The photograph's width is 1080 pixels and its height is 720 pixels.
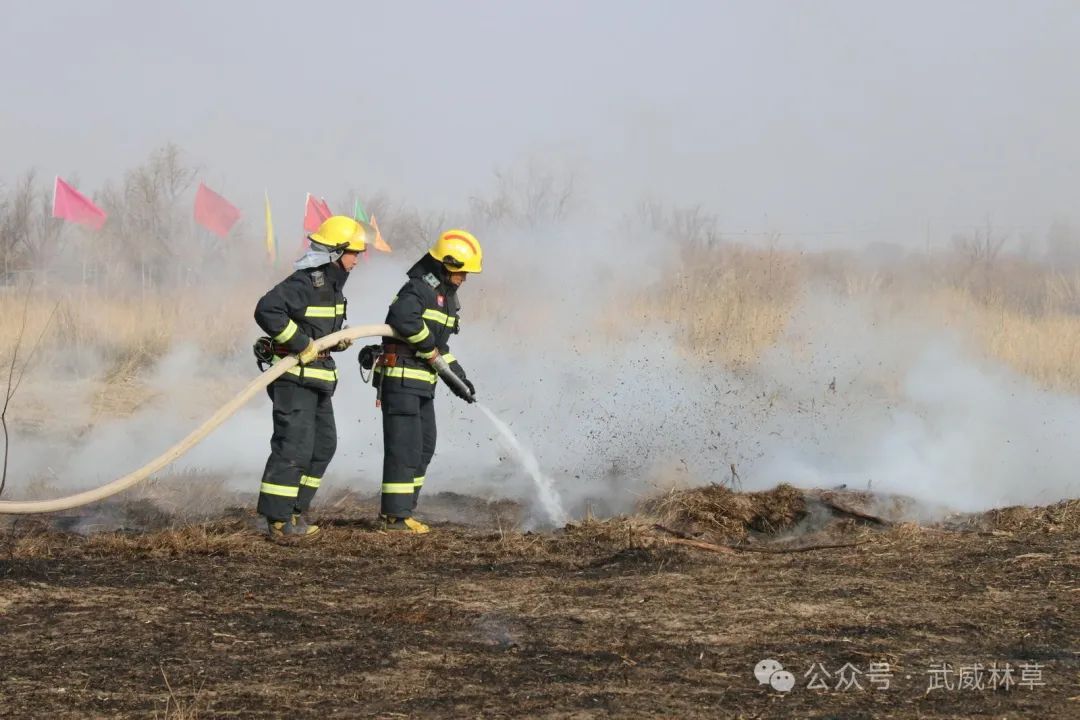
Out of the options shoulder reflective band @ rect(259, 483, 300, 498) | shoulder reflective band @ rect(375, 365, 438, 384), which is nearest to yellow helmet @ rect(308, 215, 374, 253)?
shoulder reflective band @ rect(375, 365, 438, 384)

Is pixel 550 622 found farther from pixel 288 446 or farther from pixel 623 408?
pixel 623 408

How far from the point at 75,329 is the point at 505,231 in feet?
16.8

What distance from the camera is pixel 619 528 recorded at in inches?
257

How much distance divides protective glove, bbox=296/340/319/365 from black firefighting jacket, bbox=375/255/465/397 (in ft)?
1.89

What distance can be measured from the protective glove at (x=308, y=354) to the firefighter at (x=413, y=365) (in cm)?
57

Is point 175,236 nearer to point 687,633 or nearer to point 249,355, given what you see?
point 249,355

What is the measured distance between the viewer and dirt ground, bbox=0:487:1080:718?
380 centimetres

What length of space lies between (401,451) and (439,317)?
87 centimetres

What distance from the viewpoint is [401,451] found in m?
6.95

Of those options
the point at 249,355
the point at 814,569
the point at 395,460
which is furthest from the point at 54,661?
the point at 249,355

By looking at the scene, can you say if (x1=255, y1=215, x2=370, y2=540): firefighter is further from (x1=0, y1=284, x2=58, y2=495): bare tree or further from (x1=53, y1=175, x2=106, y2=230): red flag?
(x1=53, y1=175, x2=106, y2=230): red flag

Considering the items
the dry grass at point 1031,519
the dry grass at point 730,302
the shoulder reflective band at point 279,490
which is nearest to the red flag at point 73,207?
the dry grass at point 730,302

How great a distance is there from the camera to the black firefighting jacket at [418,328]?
22.5 ft

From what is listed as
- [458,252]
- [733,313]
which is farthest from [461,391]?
[733,313]
